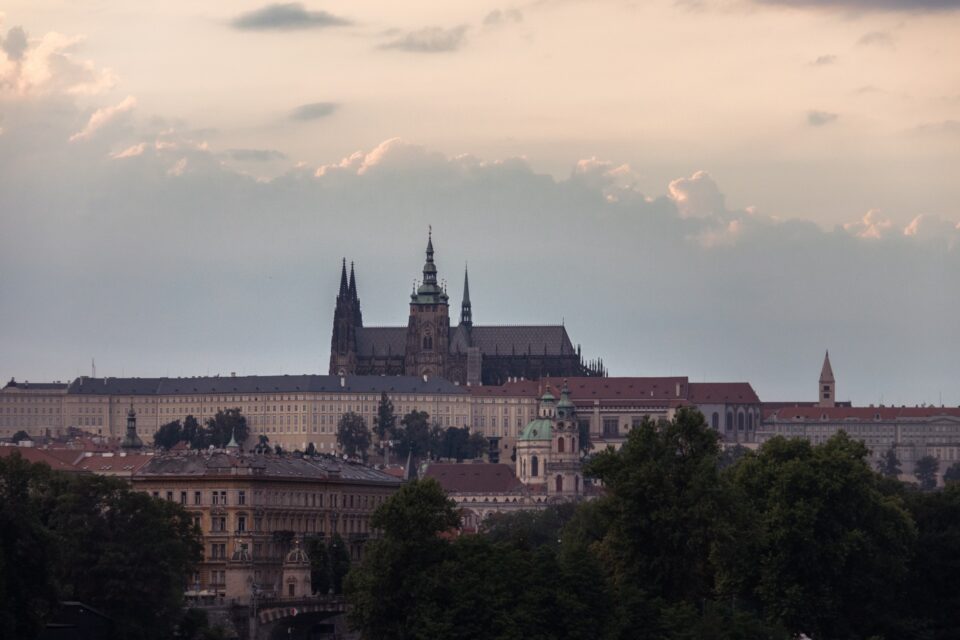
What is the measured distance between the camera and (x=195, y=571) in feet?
406

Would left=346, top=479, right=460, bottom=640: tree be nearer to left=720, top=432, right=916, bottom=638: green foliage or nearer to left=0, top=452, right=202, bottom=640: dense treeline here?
left=0, top=452, right=202, bottom=640: dense treeline

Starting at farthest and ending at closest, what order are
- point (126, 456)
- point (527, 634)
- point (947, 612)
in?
point (126, 456)
point (947, 612)
point (527, 634)

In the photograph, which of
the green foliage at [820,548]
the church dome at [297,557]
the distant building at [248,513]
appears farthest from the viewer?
the distant building at [248,513]

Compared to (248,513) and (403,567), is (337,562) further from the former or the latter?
(403,567)

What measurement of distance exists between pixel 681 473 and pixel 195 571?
96.0 feet

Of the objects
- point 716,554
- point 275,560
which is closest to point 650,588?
point 716,554

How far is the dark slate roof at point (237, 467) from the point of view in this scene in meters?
142

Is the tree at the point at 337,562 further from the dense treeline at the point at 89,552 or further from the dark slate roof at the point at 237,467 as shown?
the dense treeline at the point at 89,552

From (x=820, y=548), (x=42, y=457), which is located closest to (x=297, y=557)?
(x=820, y=548)

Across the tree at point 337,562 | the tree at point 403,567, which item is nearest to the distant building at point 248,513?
the tree at point 337,562

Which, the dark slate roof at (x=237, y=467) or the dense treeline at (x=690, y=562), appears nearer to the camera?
the dense treeline at (x=690, y=562)

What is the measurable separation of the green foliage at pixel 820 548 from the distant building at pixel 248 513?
94.9ft

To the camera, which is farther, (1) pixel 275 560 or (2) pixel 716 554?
(1) pixel 275 560

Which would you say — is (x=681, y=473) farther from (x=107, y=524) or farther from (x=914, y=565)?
(x=107, y=524)
